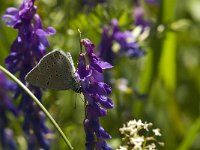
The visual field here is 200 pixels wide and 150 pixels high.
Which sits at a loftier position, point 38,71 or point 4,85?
point 4,85

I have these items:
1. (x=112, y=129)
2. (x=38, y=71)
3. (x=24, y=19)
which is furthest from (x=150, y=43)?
(x=38, y=71)

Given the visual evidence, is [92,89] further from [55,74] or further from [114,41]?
[114,41]

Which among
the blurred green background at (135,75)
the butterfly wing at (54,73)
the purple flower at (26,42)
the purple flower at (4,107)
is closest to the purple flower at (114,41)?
the blurred green background at (135,75)

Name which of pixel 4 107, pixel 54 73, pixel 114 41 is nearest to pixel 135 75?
pixel 114 41

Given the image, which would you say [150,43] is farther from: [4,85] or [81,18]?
[4,85]

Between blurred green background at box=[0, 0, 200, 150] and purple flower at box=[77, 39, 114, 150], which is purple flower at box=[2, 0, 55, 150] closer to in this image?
purple flower at box=[77, 39, 114, 150]
